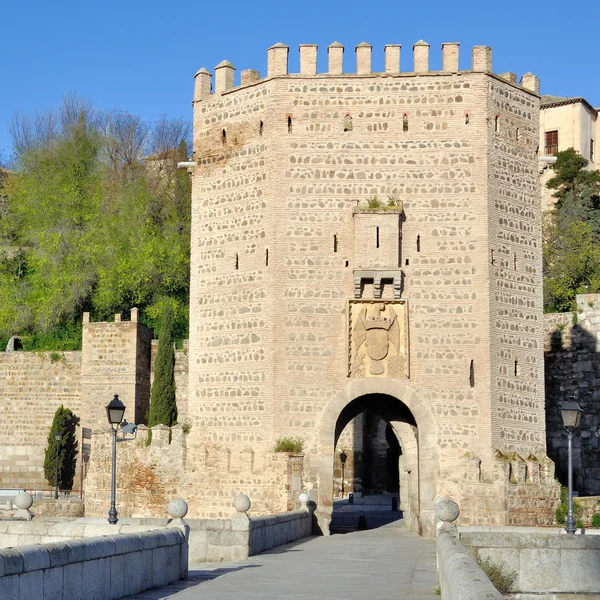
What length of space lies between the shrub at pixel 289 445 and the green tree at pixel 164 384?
11.5m

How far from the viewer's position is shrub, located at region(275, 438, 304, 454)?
21000mm

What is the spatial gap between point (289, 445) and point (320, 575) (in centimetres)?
857

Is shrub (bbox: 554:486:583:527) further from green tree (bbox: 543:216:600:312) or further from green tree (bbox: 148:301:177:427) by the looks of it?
green tree (bbox: 543:216:600:312)

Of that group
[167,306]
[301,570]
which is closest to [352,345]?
[301,570]

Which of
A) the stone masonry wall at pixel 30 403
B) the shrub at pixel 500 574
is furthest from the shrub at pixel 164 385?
the shrub at pixel 500 574

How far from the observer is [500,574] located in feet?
34.8

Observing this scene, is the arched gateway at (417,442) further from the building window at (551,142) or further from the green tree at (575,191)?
the building window at (551,142)

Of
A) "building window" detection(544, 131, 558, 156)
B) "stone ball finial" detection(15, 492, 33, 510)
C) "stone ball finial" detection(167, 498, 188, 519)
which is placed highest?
"building window" detection(544, 131, 558, 156)

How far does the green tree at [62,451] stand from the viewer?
32969mm

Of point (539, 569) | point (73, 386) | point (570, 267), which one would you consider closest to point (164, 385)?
point (73, 386)

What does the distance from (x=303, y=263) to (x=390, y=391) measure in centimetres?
295

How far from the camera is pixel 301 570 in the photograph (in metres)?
13.0

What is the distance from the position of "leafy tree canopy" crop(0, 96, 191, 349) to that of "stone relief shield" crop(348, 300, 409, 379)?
56.1 ft

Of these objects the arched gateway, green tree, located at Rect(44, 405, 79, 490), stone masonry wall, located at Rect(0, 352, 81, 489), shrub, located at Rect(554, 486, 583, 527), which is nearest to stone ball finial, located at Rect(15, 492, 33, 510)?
the arched gateway
